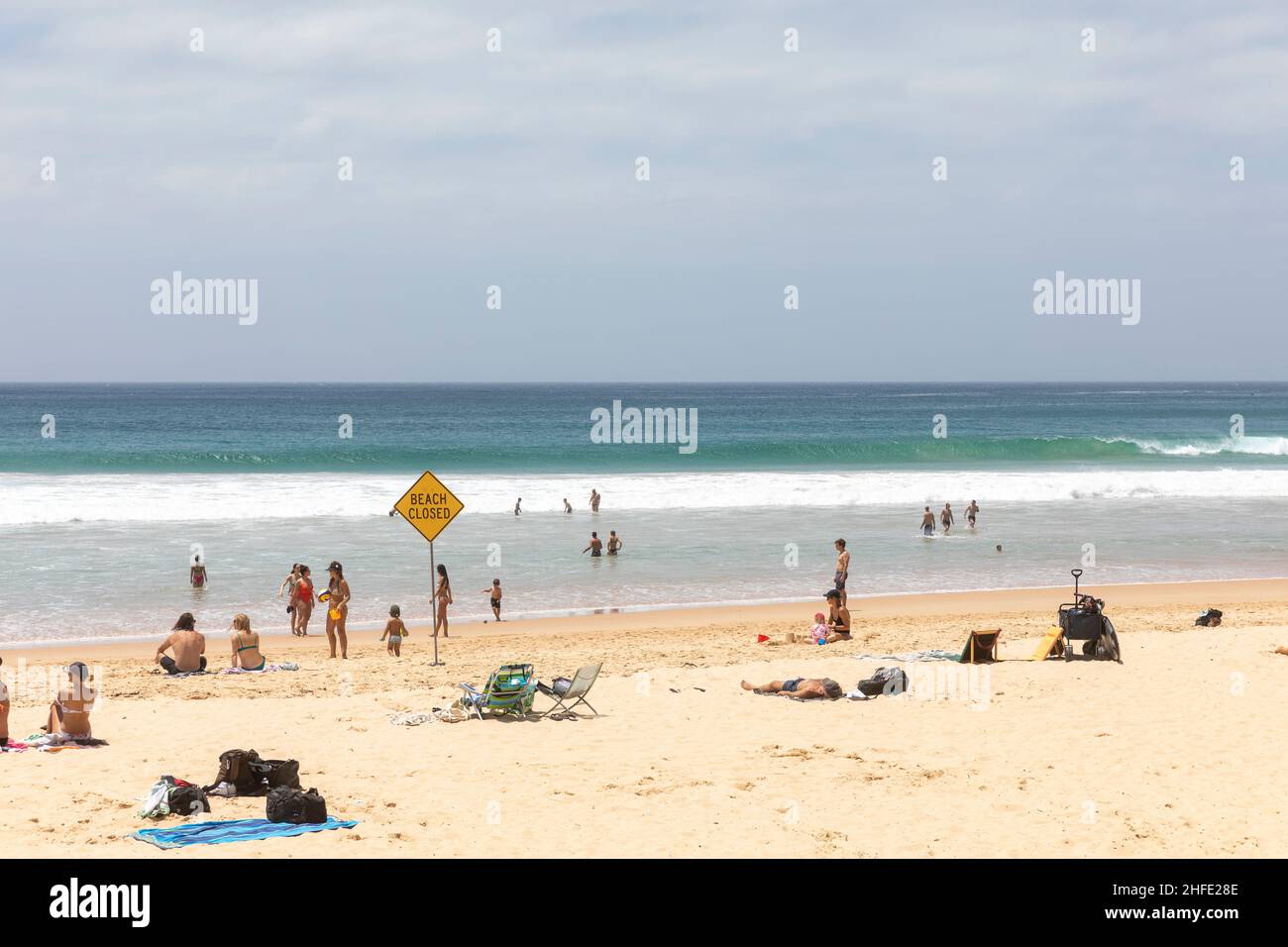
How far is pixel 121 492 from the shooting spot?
4231 centimetres

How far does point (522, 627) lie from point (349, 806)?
10.4 metres

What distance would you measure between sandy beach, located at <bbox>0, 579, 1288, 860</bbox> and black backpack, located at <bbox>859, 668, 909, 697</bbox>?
0.63 ft

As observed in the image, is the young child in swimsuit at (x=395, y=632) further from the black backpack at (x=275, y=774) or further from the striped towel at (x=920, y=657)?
the black backpack at (x=275, y=774)

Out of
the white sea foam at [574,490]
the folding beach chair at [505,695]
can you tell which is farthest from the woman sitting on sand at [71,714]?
the white sea foam at [574,490]

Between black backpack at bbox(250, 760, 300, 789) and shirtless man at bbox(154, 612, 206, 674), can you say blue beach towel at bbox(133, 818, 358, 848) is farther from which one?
shirtless man at bbox(154, 612, 206, 674)

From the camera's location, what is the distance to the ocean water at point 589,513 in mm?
23781

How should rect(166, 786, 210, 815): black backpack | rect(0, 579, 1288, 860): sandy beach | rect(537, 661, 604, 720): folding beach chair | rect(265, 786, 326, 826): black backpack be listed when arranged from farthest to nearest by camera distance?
rect(537, 661, 604, 720): folding beach chair
rect(166, 786, 210, 815): black backpack
rect(265, 786, 326, 826): black backpack
rect(0, 579, 1288, 860): sandy beach

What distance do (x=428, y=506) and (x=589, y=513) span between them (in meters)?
22.9

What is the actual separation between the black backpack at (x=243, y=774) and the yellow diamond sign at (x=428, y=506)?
568cm

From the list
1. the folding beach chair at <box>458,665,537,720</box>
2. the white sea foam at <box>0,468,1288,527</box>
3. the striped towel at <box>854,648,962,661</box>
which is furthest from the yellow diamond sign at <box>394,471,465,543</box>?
the white sea foam at <box>0,468,1288,527</box>

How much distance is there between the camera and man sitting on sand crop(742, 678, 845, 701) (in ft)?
45.1

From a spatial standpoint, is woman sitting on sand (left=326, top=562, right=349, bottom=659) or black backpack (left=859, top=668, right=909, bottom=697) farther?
woman sitting on sand (left=326, top=562, right=349, bottom=659)

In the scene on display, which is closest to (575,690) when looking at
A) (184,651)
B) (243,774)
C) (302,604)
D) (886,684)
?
(886,684)

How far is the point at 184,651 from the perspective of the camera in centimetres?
1552
